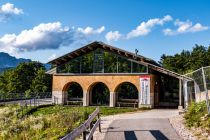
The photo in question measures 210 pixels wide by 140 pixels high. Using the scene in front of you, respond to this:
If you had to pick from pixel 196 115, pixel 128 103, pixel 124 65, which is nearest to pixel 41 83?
pixel 124 65

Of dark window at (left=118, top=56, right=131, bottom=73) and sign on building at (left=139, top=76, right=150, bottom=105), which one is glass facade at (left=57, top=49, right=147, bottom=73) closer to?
dark window at (left=118, top=56, right=131, bottom=73)

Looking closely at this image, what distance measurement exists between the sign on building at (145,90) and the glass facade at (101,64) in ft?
2.53

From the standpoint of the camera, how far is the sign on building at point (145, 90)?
31.7 metres

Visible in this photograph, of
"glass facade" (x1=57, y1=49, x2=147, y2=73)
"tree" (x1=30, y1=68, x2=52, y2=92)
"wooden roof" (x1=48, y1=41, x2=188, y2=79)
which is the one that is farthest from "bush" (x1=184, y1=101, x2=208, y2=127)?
"tree" (x1=30, y1=68, x2=52, y2=92)

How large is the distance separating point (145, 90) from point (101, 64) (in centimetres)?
513

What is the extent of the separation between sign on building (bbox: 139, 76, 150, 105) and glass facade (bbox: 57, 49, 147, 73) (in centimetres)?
77

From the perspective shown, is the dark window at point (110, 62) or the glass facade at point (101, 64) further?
the dark window at point (110, 62)

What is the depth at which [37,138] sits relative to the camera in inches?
548

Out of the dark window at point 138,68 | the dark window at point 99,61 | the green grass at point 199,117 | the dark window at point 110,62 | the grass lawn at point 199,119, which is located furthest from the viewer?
the dark window at point 99,61

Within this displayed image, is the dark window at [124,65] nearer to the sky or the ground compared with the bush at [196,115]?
nearer to the sky

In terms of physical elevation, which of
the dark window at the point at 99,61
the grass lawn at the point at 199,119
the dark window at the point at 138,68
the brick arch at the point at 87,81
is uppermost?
the dark window at the point at 99,61

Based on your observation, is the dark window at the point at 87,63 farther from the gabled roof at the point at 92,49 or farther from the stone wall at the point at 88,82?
the stone wall at the point at 88,82

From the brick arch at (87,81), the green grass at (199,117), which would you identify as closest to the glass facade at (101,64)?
the brick arch at (87,81)

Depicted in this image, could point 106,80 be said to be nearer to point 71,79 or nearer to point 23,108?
point 71,79
